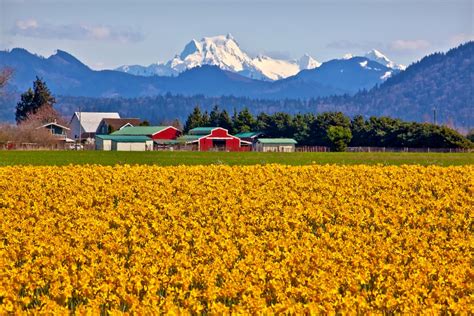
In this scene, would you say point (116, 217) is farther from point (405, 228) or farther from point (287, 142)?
point (287, 142)

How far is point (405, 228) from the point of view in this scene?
19.4 m

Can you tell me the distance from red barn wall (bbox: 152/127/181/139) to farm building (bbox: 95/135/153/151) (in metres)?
5.76

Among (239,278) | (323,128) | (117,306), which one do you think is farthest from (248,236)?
(323,128)

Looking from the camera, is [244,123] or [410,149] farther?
[244,123]

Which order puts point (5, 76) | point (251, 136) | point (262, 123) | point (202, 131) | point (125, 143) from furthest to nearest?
point (262, 123) → point (251, 136) → point (202, 131) → point (125, 143) → point (5, 76)

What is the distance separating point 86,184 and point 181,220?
7734 mm

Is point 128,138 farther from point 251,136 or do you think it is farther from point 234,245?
point 234,245

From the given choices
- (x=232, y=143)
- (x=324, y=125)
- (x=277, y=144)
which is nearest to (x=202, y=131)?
(x=232, y=143)

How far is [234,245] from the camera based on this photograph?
16.5 metres

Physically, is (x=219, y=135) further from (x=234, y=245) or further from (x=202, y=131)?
(x=234, y=245)

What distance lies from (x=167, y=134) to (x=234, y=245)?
459ft

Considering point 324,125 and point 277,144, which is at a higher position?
point 324,125

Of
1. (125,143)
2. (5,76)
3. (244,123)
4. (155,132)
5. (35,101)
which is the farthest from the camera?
(35,101)

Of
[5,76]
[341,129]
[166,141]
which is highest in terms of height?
[5,76]
